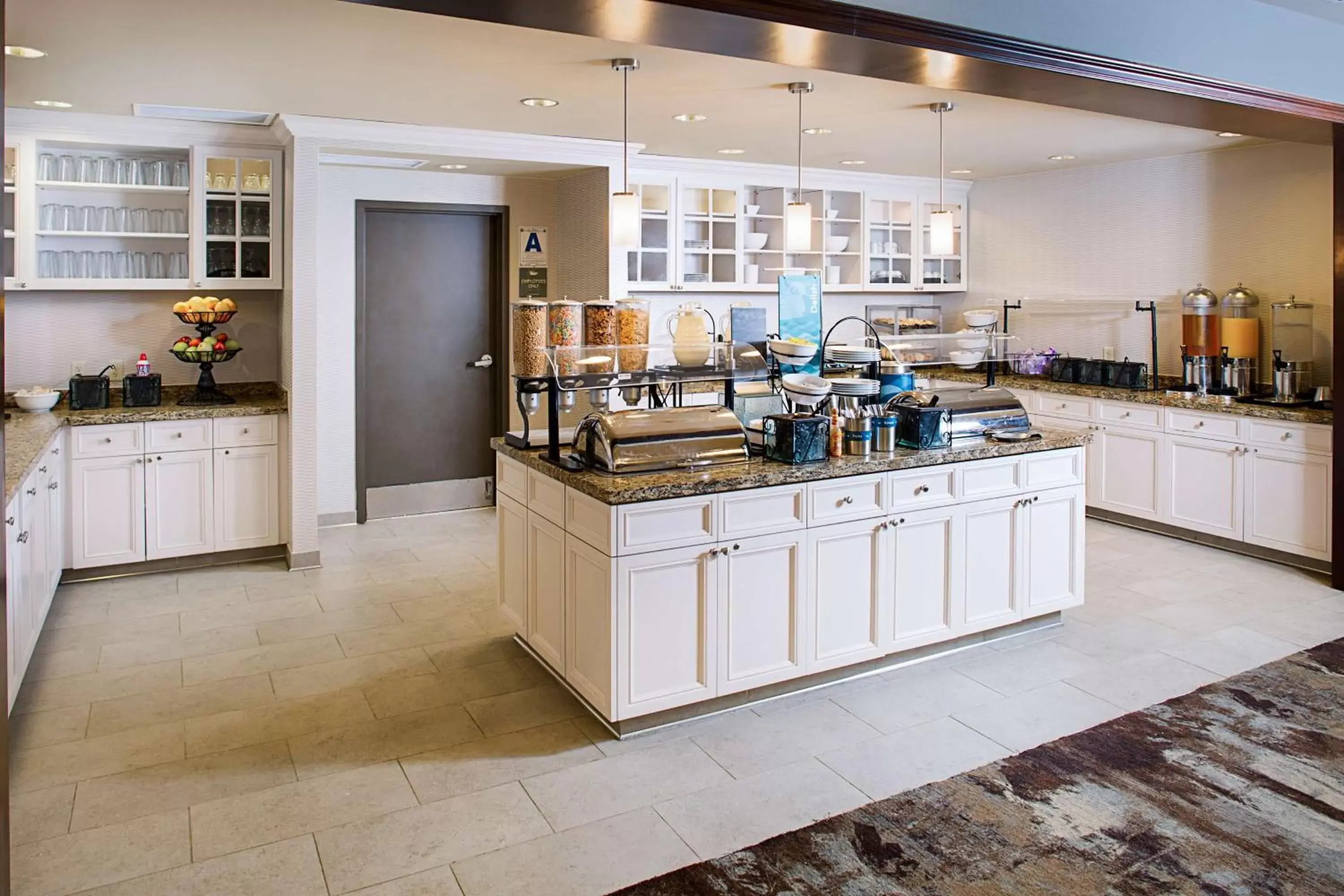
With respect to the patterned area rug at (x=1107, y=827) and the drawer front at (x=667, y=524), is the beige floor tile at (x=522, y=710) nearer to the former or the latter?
the drawer front at (x=667, y=524)

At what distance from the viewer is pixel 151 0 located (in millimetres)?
3236

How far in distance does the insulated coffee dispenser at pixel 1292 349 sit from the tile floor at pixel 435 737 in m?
1.14

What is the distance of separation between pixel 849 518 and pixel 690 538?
676mm

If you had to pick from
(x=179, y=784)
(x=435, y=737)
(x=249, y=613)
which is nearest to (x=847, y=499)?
(x=435, y=737)

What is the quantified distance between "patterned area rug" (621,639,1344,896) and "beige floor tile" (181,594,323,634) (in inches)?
110

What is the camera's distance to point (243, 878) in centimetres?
257

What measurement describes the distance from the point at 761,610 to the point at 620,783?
800mm

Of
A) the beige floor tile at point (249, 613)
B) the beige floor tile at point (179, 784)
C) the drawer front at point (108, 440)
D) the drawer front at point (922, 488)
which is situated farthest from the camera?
the drawer front at point (108, 440)

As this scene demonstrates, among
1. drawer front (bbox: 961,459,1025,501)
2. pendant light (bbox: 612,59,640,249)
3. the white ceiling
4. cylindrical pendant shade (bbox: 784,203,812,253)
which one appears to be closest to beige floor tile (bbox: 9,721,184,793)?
the white ceiling

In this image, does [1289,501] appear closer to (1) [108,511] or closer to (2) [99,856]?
(2) [99,856]

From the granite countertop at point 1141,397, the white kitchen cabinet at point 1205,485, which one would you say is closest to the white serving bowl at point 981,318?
the granite countertop at point 1141,397

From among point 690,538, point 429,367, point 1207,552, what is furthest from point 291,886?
point 1207,552

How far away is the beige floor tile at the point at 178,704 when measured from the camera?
11.5 ft

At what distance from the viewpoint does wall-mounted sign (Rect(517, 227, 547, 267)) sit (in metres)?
6.72
